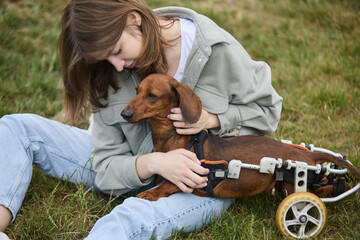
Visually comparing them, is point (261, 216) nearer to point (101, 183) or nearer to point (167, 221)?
point (167, 221)

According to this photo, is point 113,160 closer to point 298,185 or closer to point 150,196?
point 150,196

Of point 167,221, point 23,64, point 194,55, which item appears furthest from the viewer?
point 23,64

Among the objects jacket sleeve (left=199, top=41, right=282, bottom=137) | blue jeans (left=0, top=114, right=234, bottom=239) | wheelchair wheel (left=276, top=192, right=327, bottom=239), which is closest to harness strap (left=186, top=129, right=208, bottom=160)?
jacket sleeve (left=199, top=41, right=282, bottom=137)

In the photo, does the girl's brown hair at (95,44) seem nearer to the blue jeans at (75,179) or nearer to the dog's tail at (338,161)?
the blue jeans at (75,179)

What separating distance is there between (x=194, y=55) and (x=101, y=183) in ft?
3.03

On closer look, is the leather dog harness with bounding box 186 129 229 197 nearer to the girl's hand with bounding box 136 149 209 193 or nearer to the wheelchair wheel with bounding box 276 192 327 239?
the girl's hand with bounding box 136 149 209 193

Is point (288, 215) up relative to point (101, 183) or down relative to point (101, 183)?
down

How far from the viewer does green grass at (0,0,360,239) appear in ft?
7.79

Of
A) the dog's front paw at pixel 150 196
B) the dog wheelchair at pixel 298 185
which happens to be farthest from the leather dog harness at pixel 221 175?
the dog's front paw at pixel 150 196

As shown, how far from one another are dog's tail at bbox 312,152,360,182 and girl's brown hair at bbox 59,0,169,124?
1003 mm

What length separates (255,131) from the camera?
2525 mm

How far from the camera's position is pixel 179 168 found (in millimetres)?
2158

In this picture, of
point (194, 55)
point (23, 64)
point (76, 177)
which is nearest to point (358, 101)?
point (194, 55)

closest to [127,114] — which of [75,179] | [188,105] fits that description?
[188,105]
